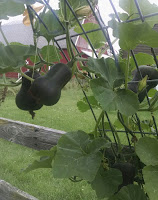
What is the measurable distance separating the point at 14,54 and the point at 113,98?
0.77 feet

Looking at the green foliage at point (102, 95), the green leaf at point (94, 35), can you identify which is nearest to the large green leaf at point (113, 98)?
the green foliage at point (102, 95)

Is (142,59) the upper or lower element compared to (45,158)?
upper

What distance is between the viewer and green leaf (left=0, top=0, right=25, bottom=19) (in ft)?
1.90

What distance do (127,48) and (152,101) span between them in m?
0.17

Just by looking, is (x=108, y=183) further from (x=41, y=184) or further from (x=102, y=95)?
(x=41, y=184)

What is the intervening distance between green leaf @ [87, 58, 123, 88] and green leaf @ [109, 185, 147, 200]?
0.71 ft

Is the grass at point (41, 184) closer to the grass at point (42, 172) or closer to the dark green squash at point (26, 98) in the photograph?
the grass at point (42, 172)

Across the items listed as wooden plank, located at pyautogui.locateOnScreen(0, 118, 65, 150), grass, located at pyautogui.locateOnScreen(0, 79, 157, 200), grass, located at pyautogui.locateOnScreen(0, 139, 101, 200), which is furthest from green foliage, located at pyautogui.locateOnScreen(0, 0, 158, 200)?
grass, located at pyautogui.locateOnScreen(0, 139, 101, 200)

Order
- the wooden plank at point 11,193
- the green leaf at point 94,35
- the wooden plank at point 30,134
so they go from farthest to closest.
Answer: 1. the wooden plank at point 30,134
2. the wooden plank at point 11,193
3. the green leaf at point 94,35

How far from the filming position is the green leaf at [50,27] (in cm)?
60

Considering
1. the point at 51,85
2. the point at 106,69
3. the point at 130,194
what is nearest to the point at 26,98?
the point at 51,85

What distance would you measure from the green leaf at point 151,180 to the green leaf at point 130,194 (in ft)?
0.25

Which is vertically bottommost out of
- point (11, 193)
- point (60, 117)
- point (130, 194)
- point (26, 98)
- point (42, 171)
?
point (60, 117)

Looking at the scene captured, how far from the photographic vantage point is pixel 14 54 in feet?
1.90
